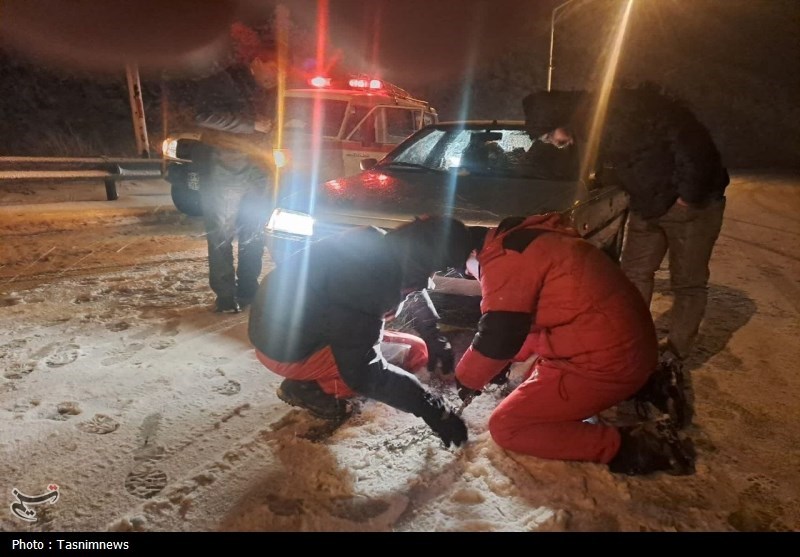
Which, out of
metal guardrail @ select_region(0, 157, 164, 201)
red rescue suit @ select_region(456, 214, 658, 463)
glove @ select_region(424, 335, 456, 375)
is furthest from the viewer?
metal guardrail @ select_region(0, 157, 164, 201)

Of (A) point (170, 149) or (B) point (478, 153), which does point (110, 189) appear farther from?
(B) point (478, 153)

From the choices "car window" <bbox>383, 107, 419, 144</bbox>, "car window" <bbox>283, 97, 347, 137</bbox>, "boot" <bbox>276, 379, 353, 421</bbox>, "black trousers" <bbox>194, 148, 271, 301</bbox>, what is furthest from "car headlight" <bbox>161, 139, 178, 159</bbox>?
"boot" <bbox>276, 379, 353, 421</bbox>

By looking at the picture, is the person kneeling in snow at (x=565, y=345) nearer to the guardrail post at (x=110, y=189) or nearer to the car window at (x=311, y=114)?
the car window at (x=311, y=114)

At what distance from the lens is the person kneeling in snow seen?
210 centimetres

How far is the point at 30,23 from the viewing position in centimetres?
1572

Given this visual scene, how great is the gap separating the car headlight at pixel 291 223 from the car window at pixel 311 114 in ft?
9.41

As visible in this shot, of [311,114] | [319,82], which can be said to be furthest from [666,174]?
[319,82]

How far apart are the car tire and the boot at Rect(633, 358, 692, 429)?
19.4 feet

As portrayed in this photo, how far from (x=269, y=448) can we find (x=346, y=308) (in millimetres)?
Answer: 739

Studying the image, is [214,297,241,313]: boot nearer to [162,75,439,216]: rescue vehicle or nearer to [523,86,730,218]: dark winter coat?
[162,75,439,216]: rescue vehicle

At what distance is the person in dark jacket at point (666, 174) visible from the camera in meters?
2.91

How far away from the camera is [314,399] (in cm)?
254
